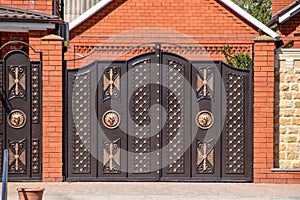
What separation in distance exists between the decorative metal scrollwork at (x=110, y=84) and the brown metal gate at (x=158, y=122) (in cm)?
2

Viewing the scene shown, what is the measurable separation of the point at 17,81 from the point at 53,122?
0.89 metres

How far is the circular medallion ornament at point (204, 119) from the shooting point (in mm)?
11148

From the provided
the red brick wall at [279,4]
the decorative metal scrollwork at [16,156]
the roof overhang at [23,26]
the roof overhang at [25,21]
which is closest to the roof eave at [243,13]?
the red brick wall at [279,4]

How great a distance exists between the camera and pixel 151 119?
36.5 feet

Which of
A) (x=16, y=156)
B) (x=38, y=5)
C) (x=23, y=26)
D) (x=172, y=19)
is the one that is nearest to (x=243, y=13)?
(x=172, y=19)

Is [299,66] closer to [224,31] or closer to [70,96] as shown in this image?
[70,96]

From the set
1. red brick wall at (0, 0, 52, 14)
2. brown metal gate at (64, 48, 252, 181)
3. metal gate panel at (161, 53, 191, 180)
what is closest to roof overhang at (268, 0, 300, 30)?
red brick wall at (0, 0, 52, 14)

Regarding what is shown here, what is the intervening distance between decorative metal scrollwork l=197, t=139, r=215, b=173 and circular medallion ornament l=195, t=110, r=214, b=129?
272 mm

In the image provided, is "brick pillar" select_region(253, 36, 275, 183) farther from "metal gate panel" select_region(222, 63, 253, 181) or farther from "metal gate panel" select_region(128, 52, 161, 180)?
"metal gate panel" select_region(128, 52, 161, 180)

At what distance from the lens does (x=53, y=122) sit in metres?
11.0

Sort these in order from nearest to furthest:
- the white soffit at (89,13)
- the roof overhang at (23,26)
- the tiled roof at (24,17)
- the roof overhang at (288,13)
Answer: the tiled roof at (24,17), the roof overhang at (23,26), the white soffit at (89,13), the roof overhang at (288,13)

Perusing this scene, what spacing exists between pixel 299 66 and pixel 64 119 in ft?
13.1

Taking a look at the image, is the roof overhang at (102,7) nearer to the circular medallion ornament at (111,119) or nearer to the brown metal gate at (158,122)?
the brown metal gate at (158,122)

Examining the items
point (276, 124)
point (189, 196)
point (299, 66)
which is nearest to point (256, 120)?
point (276, 124)
